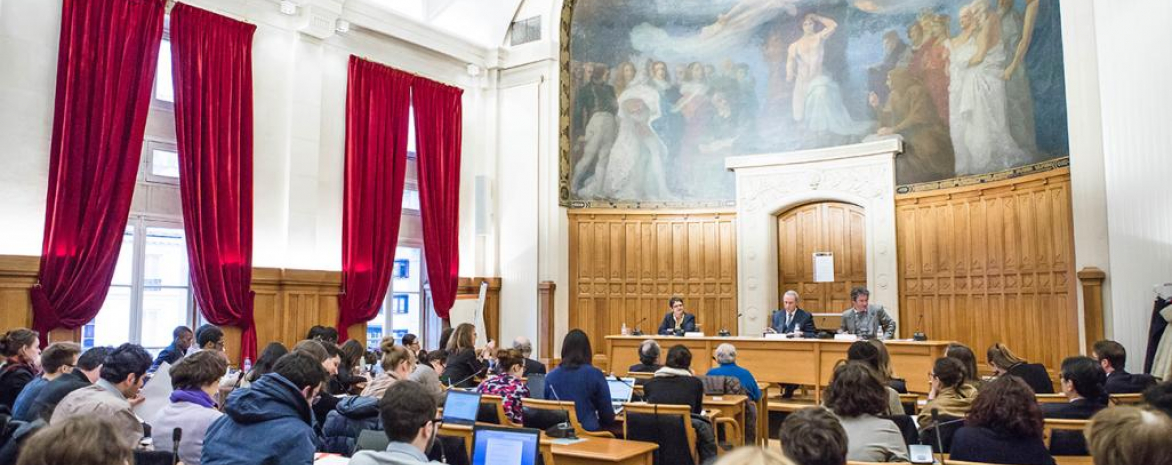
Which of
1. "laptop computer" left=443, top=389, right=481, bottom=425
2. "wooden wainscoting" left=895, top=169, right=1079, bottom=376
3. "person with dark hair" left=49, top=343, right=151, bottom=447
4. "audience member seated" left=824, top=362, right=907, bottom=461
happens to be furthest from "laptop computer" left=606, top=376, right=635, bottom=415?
"wooden wainscoting" left=895, top=169, right=1079, bottom=376

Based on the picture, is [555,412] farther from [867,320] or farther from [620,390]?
[867,320]

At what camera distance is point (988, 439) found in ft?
12.6

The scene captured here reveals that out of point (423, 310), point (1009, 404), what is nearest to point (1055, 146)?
point (1009, 404)

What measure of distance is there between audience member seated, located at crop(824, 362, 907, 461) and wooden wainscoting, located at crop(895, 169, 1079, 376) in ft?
27.0

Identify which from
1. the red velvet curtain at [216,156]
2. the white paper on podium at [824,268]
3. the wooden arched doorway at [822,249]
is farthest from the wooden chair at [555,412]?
the wooden arched doorway at [822,249]

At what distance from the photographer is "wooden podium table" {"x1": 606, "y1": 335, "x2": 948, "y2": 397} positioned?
10125 millimetres

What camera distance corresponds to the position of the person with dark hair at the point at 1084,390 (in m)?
5.02

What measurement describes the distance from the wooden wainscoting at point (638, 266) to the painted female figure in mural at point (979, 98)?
429 cm

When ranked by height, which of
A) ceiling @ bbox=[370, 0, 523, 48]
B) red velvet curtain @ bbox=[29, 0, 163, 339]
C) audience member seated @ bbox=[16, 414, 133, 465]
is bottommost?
audience member seated @ bbox=[16, 414, 133, 465]

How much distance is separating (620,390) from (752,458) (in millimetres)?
5528

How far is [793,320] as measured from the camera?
37.5 ft

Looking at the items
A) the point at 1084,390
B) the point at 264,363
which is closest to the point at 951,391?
the point at 1084,390

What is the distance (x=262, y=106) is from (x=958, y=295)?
35.0 feet

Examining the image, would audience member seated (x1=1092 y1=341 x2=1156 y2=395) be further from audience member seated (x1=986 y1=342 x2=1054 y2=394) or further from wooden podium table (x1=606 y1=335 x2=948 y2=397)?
wooden podium table (x1=606 y1=335 x2=948 y2=397)
